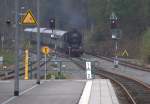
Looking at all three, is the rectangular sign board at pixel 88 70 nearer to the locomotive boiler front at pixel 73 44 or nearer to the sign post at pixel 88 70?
the sign post at pixel 88 70

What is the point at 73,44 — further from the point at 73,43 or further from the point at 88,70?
the point at 88,70

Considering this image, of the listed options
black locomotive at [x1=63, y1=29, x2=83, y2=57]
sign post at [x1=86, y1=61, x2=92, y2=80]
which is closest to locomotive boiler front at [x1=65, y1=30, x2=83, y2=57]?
black locomotive at [x1=63, y1=29, x2=83, y2=57]

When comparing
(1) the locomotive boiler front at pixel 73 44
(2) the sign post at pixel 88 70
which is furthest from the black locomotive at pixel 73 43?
(2) the sign post at pixel 88 70

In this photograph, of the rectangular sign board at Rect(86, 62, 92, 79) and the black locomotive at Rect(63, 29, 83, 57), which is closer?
the rectangular sign board at Rect(86, 62, 92, 79)

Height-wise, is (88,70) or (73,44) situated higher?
(73,44)

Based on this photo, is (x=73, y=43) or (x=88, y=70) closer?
(x=88, y=70)

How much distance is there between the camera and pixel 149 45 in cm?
6656

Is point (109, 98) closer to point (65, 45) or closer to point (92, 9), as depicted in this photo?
point (65, 45)

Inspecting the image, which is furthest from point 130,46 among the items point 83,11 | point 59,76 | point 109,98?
point 109,98

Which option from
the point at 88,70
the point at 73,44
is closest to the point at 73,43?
Answer: the point at 73,44

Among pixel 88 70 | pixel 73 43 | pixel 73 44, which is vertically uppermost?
pixel 73 43

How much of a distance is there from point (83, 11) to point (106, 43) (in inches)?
482

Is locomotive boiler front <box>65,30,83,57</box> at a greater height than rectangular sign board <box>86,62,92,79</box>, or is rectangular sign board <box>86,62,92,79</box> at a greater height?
locomotive boiler front <box>65,30,83,57</box>

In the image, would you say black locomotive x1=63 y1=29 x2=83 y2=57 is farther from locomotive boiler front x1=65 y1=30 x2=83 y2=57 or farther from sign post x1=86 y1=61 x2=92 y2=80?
sign post x1=86 y1=61 x2=92 y2=80
